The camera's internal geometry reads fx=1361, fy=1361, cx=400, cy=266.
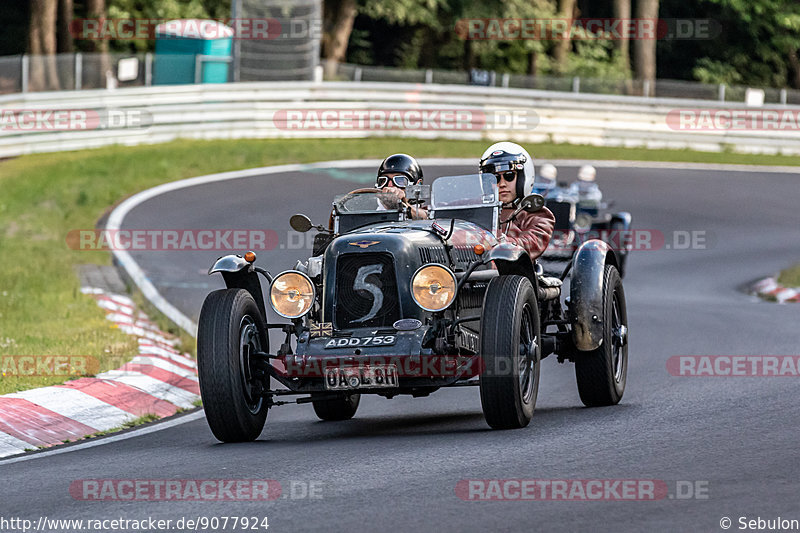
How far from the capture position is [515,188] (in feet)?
30.9

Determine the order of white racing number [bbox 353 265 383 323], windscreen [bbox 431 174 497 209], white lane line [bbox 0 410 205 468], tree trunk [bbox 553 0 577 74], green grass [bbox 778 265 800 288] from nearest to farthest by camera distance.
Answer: white lane line [bbox 0 410 205 468] → white racing number [bbox 353 265 383 323] → windscreen [bbox 431 174 497 209] → green grass [bbox 778 265 800 288] → tree trunk [bbox 553 0 577 74]

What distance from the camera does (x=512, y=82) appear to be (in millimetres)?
29828

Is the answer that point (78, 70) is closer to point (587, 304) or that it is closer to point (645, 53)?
point (587, 304)

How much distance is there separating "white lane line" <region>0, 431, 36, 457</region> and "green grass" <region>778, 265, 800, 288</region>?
38.9ft

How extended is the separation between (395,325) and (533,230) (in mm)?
1869

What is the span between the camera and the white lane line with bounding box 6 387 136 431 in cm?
863

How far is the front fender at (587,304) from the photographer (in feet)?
28.1

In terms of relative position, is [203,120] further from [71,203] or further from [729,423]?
[729,423]

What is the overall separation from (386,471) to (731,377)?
179 inches

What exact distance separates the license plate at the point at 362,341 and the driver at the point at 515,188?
1859mm

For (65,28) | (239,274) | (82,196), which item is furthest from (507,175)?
(65,28)

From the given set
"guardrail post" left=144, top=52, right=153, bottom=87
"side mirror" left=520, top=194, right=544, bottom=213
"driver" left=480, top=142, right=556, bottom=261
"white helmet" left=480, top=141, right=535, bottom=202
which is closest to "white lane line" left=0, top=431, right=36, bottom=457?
"side mirror" left=520, top=194, right=544, bottom=213

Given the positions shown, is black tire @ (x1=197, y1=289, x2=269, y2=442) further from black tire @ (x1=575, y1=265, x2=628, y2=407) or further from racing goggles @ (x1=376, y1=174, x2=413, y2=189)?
black tire @ (x1=575, y1=265, x2=628, y2=407)

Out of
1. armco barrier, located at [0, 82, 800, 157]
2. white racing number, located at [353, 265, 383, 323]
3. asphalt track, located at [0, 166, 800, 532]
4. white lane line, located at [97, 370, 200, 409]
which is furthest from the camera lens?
armco barrier, located at [0, 82, 800, 157]
